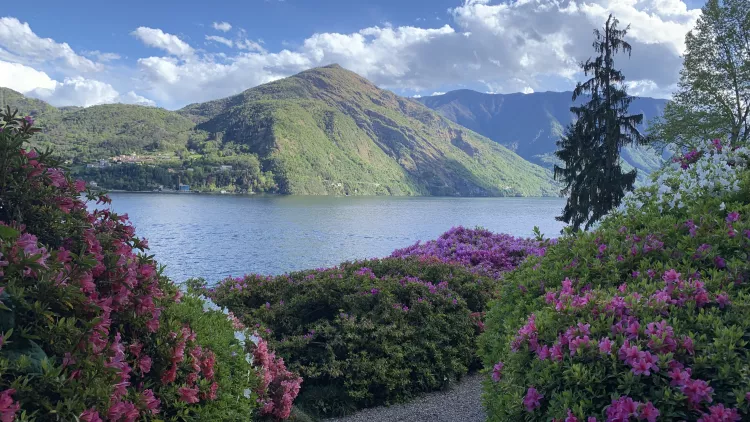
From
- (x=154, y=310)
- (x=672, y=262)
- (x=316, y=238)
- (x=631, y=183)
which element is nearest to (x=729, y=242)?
(x=672, y=262)

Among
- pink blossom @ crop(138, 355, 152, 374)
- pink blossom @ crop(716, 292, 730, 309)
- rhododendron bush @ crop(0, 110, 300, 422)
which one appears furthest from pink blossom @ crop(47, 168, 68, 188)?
pink blossom @ crop(716, 292, 730, 309)

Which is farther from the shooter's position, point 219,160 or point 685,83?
point 219,160

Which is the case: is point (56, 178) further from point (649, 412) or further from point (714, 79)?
point (714, 79)

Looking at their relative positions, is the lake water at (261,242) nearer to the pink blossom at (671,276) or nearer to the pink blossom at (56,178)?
the pink blossom at (56,178)

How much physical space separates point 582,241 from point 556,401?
240 centimetres

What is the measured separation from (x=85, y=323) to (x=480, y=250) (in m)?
Answer: 12.1

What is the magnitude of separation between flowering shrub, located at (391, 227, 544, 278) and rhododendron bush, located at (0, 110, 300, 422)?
8.67 meters

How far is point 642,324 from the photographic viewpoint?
9.83ft

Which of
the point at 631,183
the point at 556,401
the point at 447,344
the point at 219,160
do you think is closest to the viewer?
the point at 556,401

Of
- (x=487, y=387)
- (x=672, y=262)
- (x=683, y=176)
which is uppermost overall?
(x=683, y=176)

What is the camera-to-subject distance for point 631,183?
961 inches

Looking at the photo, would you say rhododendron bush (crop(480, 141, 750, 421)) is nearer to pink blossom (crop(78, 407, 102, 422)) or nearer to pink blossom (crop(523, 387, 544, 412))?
pink blossom (crop(523, 387, 544, 412))

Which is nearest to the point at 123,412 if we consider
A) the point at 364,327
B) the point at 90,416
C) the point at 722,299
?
the point at 90,416

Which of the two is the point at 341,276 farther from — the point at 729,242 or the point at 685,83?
the point at 685,83
